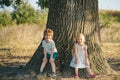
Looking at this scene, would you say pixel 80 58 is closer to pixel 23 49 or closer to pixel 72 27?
pixel 72 27

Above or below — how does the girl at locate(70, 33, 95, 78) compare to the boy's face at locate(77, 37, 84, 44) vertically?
below

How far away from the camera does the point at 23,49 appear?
1747 centimetres

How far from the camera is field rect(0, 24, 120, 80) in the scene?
390 inches

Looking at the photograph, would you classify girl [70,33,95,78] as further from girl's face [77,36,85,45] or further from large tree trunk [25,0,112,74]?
large tree trunk [25,0,112,74]

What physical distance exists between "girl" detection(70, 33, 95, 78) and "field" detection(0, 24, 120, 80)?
364 mm

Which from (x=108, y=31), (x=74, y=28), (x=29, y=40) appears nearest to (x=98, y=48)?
(x=74, y=28)

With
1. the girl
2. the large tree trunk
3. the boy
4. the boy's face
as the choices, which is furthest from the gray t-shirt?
the boy's face

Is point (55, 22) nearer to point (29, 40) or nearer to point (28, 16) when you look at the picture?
point (29, 40)

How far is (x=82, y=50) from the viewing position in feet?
30.8

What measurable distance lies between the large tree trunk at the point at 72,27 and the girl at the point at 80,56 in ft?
0.81

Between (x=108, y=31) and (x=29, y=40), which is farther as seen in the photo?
(x=108, y=31)

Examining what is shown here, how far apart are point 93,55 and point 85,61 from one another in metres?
0.45

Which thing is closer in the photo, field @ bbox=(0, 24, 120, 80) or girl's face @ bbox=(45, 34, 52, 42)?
girl's face @ bbox=(45, 34, 52, 42)

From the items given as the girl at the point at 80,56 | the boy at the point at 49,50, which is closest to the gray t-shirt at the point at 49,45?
the boy at the point at 49,50
